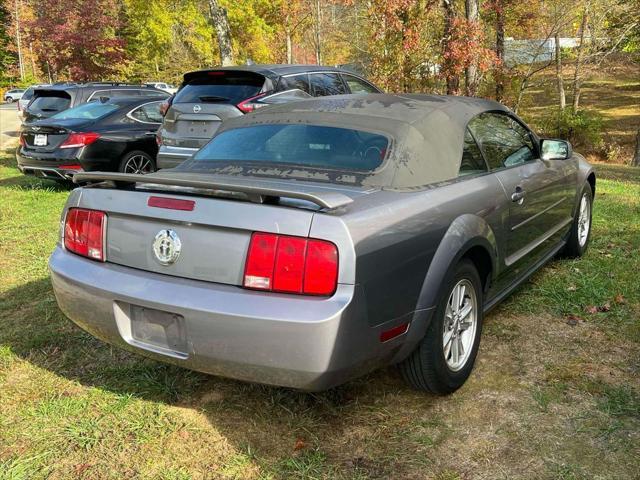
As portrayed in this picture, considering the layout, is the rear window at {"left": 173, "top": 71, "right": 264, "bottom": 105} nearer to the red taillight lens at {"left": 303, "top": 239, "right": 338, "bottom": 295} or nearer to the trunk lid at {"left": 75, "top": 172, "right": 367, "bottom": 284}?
the trunk lid at {"left": 75, "top": 172, "right": 367, "bottom": 284}

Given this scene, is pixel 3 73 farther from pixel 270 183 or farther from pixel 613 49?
pixel 270 183

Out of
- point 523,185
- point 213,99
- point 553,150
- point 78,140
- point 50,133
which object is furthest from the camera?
point 50,133

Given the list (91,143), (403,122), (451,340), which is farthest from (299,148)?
(91,143)

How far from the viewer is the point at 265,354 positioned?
231cm

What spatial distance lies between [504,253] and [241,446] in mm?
1858

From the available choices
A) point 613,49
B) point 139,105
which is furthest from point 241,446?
point 613,49

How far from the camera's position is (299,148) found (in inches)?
131

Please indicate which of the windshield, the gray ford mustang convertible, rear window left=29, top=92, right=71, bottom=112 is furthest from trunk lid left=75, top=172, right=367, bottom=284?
rear window left=29, top=92, right=71, bottom=112

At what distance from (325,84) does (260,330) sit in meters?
5.73

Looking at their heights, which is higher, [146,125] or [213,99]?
[213,99]

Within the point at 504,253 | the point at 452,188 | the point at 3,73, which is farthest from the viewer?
the point at 3,73

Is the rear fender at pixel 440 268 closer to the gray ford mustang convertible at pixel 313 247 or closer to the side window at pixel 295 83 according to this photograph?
the gray ford mustang convertible at pixel 313 247

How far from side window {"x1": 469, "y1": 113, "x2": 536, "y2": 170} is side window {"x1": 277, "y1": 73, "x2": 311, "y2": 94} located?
3.24 m

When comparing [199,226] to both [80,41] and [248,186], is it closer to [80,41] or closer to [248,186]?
[248,186]
